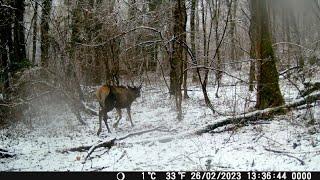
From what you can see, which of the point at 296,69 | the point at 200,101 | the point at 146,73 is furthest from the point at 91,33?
the point at 296,69

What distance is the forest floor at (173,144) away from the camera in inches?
237

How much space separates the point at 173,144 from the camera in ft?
23.5

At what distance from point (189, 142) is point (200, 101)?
14.5ft

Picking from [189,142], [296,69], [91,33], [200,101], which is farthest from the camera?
[91,33]

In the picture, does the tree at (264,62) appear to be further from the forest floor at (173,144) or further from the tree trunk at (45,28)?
the tree trunk at (45,28)

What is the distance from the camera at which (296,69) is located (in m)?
9.60

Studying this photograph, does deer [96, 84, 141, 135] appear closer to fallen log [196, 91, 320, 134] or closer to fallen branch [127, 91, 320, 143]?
fallen branch [127, 91, 320, 143]

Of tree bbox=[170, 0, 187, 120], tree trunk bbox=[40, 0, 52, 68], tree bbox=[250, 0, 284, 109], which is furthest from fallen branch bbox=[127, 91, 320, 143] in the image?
tree trunk bbox=[40, 0, 52, 68]

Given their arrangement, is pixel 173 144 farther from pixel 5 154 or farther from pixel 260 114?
pixel 5 154

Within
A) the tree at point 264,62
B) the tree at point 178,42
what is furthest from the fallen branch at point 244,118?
the tree at point 178,42

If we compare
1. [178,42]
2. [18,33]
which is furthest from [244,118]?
[18,33]

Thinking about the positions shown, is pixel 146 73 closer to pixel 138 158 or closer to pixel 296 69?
pixel 296 69

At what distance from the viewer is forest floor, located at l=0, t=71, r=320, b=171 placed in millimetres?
6023

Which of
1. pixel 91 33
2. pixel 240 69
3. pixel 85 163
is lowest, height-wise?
pixel 85 163
